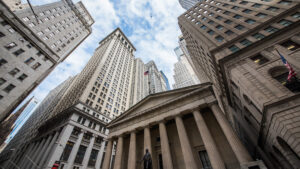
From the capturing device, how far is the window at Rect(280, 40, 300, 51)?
14.3 m

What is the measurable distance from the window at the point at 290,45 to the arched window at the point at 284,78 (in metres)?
3.27

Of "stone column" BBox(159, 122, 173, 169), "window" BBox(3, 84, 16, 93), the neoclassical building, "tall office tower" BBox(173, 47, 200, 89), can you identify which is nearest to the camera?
the neoclassical building

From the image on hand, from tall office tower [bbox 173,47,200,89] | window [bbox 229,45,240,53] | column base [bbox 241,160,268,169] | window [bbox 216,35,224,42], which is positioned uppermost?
tall office tower [bbox 173,47,200,89]

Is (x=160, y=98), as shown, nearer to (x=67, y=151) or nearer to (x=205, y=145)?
(x=205, y=145)

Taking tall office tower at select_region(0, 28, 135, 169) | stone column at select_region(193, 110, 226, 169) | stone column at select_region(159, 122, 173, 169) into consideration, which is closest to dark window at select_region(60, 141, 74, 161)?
tall office tower at select_region(0, 28, 135, 169)

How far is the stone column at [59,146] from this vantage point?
23.8m

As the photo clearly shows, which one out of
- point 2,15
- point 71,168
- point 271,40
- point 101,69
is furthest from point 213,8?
point 71,168

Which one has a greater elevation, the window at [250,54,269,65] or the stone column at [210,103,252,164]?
the window at [250,54,269,65]

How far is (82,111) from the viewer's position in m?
32.7

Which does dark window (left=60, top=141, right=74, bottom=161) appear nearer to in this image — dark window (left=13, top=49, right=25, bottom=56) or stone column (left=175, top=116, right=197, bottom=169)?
dark window (left=13, top=49, right=25, bottom=56)

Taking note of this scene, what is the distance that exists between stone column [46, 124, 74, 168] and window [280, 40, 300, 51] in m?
42.9

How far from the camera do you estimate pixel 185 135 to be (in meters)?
14.2

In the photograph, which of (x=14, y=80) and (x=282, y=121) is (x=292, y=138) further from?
(x=14, y=80)

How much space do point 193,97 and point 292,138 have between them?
9.40 m
